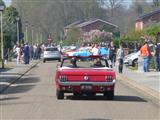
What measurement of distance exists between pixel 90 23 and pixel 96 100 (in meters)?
107

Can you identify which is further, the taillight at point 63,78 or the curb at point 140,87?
the curb at point 140,87

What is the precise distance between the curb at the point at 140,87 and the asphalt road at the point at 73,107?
1.65ft

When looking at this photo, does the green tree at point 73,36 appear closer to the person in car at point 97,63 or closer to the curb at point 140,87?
the curb at point 140,87

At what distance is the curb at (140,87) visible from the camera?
2180 cm

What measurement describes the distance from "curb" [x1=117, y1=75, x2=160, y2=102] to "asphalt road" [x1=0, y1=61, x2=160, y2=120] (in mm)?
503

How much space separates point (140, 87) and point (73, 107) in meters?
9.08

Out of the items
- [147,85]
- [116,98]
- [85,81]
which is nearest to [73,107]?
[85,81]

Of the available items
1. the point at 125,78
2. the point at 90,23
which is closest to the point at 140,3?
the point at 90,23

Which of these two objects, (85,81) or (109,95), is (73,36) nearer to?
(109,95)

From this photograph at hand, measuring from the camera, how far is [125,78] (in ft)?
103

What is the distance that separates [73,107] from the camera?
17172 millimetres

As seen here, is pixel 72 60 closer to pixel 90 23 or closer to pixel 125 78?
pixel 125 78

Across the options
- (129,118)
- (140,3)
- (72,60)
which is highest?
(140,3)

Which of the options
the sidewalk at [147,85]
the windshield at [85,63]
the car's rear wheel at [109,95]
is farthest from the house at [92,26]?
the car's rear wheel at [109,95]
